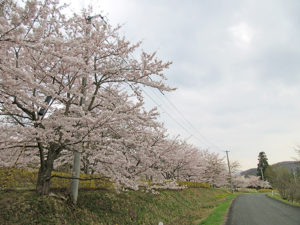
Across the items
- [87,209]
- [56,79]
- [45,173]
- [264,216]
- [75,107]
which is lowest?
[264,216]

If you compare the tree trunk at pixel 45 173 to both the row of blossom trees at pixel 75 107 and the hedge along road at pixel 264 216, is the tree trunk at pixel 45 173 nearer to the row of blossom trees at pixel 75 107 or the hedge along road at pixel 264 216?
the row of blossom trees at pixel 75 107

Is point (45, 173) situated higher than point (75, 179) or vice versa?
point (45, 173)

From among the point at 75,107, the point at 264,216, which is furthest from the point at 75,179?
the point at 264,216

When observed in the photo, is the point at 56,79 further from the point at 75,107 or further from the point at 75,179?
the point at 75,179

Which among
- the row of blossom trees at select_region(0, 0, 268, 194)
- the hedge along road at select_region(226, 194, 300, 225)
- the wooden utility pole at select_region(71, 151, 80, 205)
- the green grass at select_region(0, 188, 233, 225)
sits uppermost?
the row of blossom trees at select_region(0, 0, 268, 194)

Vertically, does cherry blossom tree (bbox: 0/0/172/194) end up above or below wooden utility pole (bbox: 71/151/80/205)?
above

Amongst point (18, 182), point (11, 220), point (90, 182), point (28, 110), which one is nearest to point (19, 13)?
point (28, 110)

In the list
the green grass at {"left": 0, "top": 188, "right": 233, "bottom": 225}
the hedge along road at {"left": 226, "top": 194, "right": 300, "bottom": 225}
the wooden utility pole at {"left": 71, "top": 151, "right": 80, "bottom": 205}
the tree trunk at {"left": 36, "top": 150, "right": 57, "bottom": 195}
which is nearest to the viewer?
the green grass at {"left": 0, "top": 188, "right": 233, "bottom": 225}

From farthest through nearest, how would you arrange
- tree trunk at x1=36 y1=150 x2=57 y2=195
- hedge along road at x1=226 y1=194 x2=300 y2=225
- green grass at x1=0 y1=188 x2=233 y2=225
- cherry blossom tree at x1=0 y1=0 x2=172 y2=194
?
hedge along road at x1=226 y1=194 x2=300 y2=225 → tree trunk at x1=36 y1=150 x2=57 y2=195 → green grass at x1=0 y1=188 x2=233 y2=225 → cherry blossom tree at x1=0 y1=0 x2=172 y2=194

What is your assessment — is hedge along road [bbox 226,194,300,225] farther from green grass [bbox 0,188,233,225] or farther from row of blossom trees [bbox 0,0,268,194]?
row of blossom trees [bbox 0,0,268,194]

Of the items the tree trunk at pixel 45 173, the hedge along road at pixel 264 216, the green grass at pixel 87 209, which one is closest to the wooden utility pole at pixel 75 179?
the green grass at pixel 87 209

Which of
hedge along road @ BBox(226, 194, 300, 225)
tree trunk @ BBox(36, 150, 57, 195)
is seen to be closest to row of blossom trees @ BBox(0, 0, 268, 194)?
tree trunk @ BBox(36, 150, 57, 195)

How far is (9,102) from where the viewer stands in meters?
4.56

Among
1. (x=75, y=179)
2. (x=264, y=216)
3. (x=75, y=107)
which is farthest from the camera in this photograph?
(x=264, y=216)
